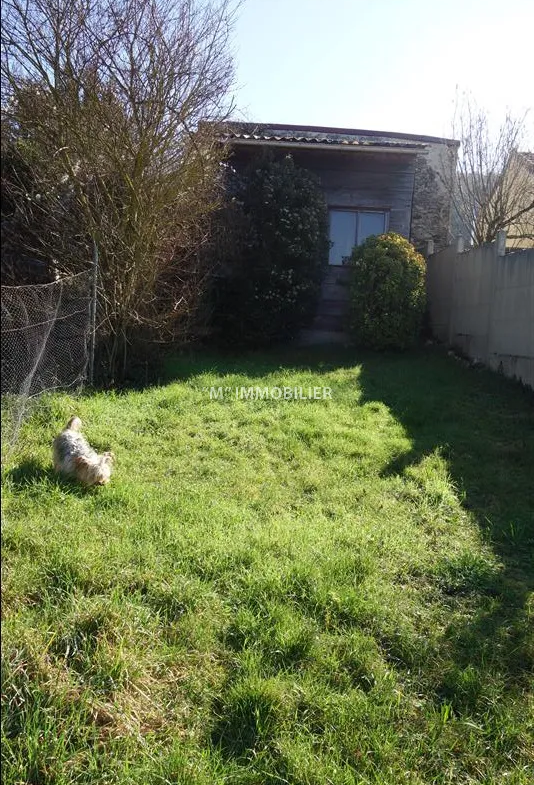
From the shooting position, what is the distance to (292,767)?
212cm

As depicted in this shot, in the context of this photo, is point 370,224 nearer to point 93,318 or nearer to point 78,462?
point 93,318

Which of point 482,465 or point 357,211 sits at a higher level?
point 357,211

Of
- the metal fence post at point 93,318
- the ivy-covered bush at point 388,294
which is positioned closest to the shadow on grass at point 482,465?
the ivy-covered bush at point 388,294

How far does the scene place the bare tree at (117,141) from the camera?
575 cm

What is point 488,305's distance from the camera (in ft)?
27.8

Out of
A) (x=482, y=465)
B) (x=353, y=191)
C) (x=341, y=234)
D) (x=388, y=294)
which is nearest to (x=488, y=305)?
(x=388, y=294)

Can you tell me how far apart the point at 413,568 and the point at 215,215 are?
6765mm

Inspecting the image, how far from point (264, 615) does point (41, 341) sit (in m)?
3.03

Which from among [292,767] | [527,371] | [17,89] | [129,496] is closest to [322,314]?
[527,371]

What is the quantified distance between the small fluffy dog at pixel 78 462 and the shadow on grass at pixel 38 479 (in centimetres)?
5

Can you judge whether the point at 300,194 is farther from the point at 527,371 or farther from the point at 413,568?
the point at 413,568

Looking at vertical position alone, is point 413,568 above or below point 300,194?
below

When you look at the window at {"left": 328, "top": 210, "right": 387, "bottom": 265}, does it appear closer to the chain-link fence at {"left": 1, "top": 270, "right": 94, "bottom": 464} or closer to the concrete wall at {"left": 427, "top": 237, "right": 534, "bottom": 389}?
the concrete wall at {"left": 427, "top": 237, "right": 534, "bottom": 389}

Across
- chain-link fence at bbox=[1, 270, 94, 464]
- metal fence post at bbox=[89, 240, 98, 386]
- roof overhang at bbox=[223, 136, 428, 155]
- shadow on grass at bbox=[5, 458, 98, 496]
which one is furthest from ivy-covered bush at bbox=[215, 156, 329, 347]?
shadow on grass at bbox=[5, 458, 98, 496]
